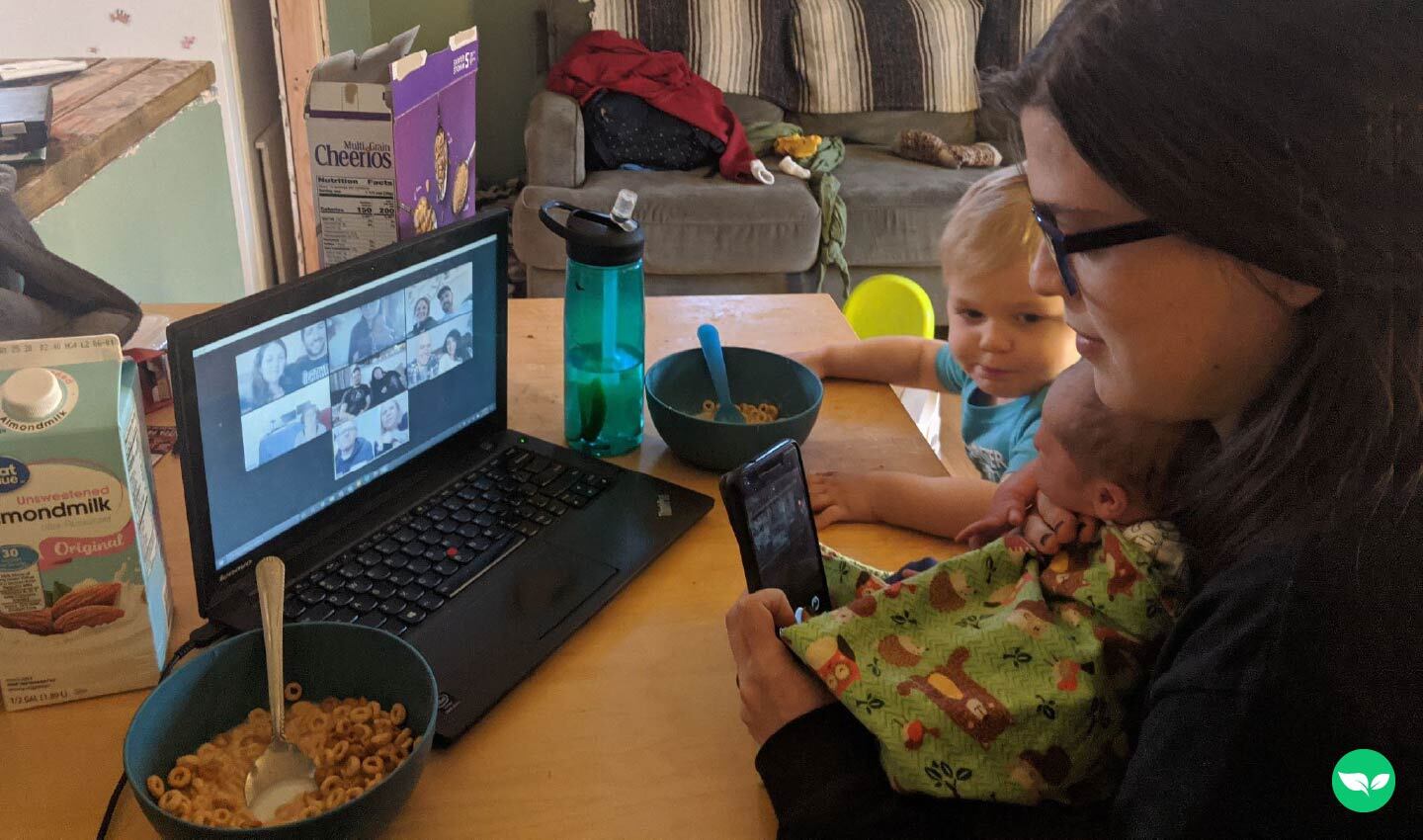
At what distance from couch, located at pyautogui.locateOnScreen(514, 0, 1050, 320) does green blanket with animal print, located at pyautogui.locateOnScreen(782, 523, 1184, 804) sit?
236 cm

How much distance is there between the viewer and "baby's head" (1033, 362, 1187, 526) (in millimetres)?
835

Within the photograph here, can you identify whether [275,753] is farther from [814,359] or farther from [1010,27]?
[1010,27]

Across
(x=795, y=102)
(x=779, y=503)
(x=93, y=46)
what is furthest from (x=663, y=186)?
(x=779, y=503)

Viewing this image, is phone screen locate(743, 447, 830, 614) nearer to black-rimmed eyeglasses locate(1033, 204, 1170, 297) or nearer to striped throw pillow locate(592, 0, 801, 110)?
black-rimmed eyeglasses locate(1033, 204, 1170, 297)

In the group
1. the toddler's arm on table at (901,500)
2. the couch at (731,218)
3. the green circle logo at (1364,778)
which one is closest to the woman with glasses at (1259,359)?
the green circle logo at (1364,778)

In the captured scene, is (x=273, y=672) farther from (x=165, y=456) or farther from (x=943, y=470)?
(x=943, y=470)

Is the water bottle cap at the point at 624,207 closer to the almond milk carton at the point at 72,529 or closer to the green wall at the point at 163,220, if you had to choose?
the almond milk carton at the point at 72,529

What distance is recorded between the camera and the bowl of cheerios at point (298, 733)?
0.62 metres

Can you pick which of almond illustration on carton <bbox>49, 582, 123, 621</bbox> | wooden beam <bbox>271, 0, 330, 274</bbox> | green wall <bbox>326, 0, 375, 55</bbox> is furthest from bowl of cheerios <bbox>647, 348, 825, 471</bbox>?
green wall <bbox>326, 0, 375, 55</bbox>

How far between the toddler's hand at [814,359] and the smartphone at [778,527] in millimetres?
509

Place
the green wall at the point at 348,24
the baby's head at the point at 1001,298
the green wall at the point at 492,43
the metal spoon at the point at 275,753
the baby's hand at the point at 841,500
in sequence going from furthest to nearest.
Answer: the green wall at the point at 492,43 → the green wall at the point at 348,24 → the baby's head at the point at 1001,298 → the baby's hand at the point at 841,500 → the metal spoon at the point at 275,753

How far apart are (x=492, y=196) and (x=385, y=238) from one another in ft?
9.75

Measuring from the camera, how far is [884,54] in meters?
3.62

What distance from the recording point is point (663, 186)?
3174 millimetres
